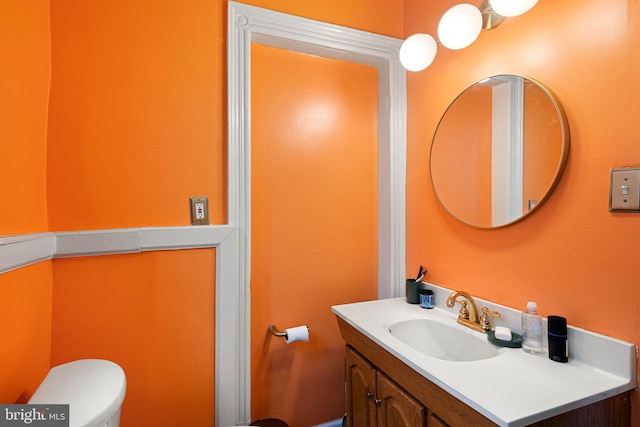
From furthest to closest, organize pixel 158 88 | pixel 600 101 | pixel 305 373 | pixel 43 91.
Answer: pixel 305 373, pixel 158 88, pixel 43 91, pixel 600 101

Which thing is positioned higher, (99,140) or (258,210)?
(99,140)

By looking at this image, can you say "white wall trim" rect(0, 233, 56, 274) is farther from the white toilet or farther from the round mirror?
the round mirror

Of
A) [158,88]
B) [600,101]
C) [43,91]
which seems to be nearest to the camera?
[600,101]

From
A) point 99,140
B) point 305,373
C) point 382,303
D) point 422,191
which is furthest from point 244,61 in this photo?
point 305,373

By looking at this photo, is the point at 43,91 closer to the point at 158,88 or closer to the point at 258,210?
the point at 158,88

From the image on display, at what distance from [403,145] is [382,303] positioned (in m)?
0.83

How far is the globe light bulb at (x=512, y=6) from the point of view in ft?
3.25

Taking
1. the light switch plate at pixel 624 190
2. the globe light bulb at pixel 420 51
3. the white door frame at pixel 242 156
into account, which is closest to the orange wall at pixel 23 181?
the white door frame at pixel 242 156

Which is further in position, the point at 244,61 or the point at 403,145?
the point at 403,145

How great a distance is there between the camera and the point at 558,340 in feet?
3.06

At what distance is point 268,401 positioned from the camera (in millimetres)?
1562

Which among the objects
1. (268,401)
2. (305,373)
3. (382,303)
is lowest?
Result: (268,401)

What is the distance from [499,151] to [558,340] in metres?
0.67

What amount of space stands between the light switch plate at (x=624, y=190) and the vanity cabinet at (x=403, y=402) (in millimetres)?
494
